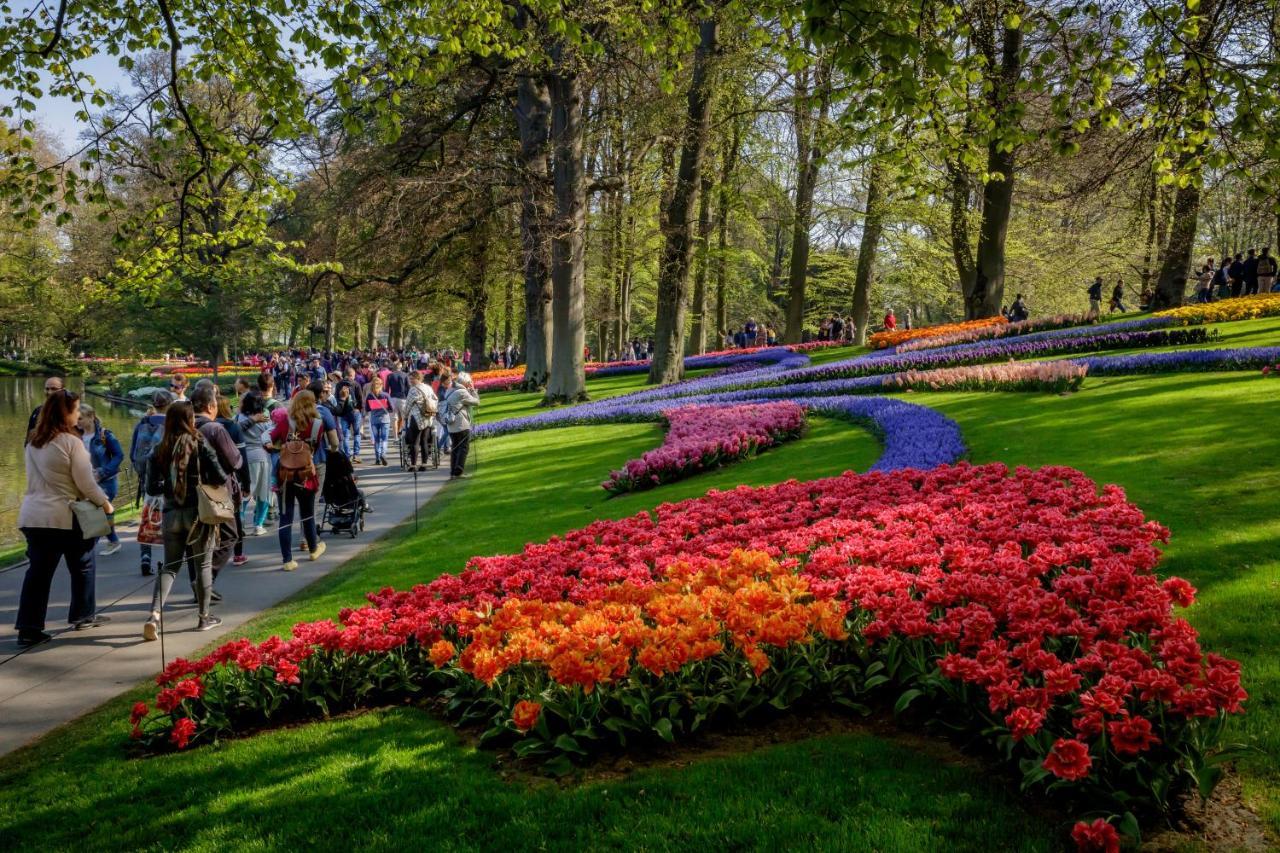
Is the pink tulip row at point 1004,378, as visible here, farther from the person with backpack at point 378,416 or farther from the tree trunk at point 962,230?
the person with backpack at point 378,416

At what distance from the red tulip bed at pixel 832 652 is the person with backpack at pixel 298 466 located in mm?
3994

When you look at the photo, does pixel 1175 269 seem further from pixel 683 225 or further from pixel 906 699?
pixel 906 699

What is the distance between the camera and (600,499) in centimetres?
1059

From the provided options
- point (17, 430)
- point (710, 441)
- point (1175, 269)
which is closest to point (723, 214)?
point (1175, 269)

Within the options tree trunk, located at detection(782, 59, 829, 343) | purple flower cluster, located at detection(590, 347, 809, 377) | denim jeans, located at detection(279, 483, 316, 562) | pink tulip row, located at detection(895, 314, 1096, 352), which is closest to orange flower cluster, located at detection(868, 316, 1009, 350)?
pink tulip row, located at detection(895, 314, 1096, 352)

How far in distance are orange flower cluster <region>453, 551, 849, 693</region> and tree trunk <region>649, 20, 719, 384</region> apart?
56.8ft

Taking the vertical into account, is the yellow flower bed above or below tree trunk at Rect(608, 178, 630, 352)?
below

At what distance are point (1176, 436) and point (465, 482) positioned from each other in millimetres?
9740

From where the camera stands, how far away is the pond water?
15799 mm

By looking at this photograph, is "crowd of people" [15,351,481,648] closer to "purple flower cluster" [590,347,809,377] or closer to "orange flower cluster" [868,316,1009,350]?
"orange flower cluster" [868,316,1009,350]

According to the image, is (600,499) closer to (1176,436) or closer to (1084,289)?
(1176,436)

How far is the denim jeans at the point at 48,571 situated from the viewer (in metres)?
6.80

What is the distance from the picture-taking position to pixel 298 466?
9.34 m

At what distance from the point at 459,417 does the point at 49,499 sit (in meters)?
7.84
